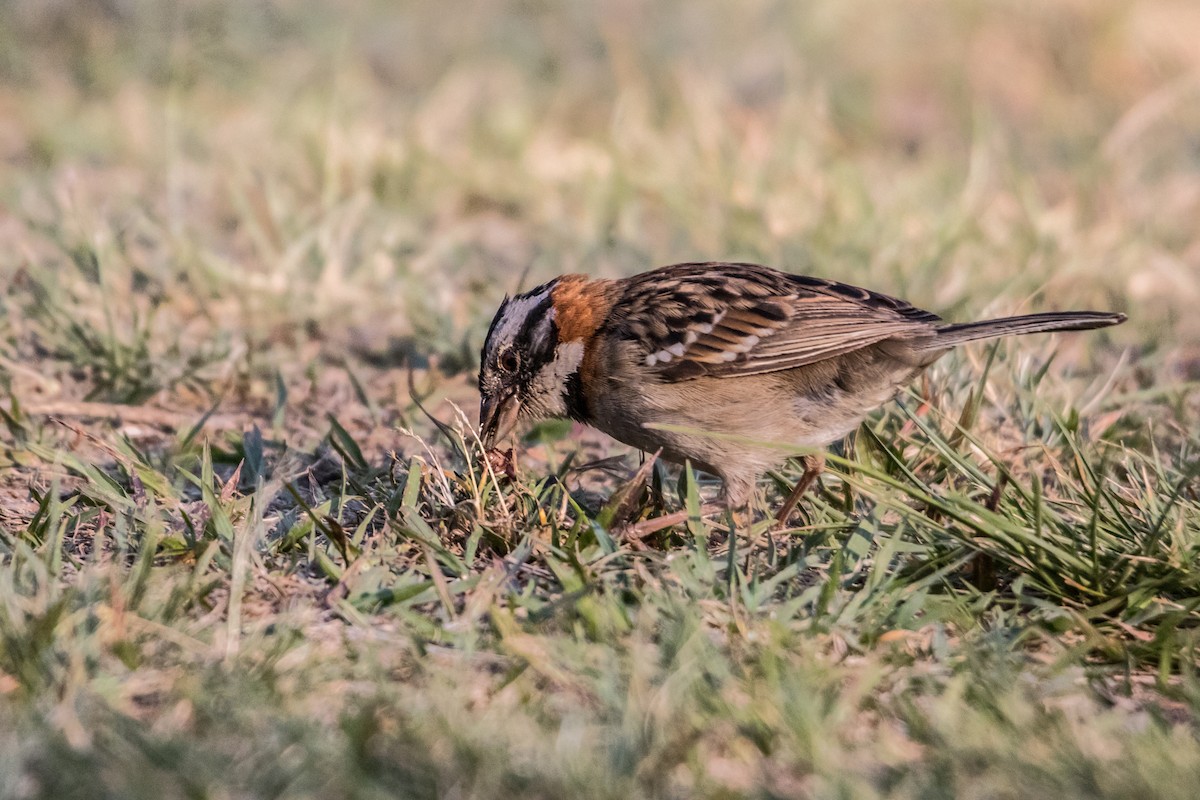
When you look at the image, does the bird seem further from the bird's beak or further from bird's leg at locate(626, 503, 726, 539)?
bird's leg at locate(626, 503, 726, 539)

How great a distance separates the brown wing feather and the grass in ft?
1.19

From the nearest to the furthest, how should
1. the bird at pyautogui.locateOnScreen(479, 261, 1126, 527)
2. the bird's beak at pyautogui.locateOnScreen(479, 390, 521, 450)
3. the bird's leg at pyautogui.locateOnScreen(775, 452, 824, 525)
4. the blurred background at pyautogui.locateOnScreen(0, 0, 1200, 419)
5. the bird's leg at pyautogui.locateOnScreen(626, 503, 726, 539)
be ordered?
the bird's leg at pyautogui.locateOnScreen(626, 503, 726, 539)
the bird's leg at pyautogui.locateOnScreen(775, 452, 824, 525)
the bird at pyautogui.locateOnScreen(479, 261, 1126, 527)
the bird's beak at pyautogui.locateOnScreen(479, 390, 521, 450)
the blurred background at pyautogui.locateOnScreen(0, 0, 1200, 419)

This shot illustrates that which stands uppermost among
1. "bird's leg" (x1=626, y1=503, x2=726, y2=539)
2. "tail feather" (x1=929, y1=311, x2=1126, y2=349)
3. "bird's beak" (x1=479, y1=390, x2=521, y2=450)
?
"tail feather" (x1=929, y1=311, x2=1126, y2=349)

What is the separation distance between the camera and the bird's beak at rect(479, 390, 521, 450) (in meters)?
5.00

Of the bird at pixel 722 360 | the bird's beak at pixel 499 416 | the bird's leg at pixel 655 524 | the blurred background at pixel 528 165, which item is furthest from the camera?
the blurred background at pixel 528 165

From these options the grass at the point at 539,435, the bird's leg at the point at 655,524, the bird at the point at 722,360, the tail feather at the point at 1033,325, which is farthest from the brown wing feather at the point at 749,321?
the bird's leg at the point at 655,524

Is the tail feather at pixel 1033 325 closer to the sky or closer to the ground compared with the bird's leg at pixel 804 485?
closer to the sky

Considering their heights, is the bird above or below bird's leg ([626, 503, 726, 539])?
above

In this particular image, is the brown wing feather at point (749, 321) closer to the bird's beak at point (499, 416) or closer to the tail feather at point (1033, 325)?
the tail feather at point (1033, 325)

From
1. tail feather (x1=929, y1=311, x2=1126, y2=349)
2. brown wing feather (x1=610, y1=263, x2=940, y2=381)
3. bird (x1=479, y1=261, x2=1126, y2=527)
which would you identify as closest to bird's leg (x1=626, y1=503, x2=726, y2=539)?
bird (x1=479, y1=261, x2=1126, y2=527)

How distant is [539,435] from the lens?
5594 millimetres

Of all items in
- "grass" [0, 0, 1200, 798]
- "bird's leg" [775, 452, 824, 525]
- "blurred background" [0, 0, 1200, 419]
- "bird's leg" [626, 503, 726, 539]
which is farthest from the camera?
"blurred background" [0, 0, 1200, 419]

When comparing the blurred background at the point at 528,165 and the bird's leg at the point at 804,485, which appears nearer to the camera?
the bird's leg at the point at 804,485

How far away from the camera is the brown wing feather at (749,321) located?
4.74 m
